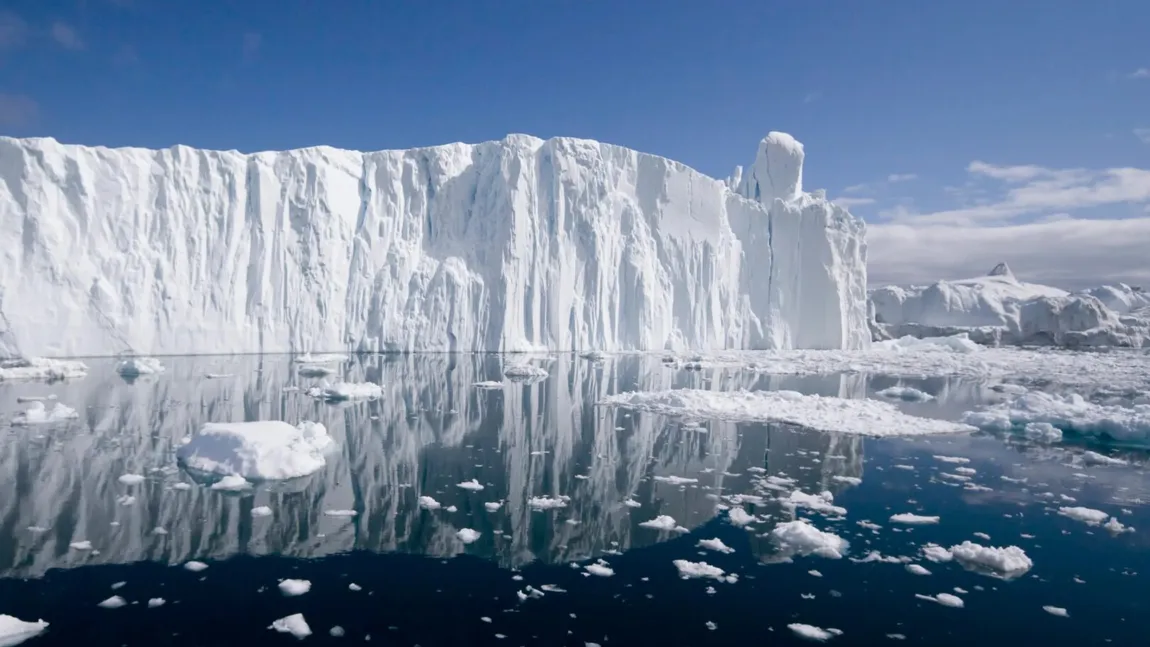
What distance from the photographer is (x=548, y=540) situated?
230 inches

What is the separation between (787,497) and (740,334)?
2634 cm

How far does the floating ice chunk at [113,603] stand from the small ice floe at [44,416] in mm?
7714

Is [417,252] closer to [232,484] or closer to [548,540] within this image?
[232,484]

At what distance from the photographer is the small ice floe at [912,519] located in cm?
639

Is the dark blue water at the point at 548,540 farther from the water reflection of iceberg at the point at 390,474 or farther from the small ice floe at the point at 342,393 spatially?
the small ice floe at the point at 342,393

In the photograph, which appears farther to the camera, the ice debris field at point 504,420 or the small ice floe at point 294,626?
the ice debris field at point 504,420

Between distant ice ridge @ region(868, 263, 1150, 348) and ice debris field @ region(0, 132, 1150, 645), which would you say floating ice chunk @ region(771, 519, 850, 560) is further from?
distant ice ridge @ region(868, 263, 1150, 348)

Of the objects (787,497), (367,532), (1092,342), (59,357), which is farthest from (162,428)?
(1092,342)

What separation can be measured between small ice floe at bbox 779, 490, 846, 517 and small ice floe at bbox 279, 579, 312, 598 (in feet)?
14.8

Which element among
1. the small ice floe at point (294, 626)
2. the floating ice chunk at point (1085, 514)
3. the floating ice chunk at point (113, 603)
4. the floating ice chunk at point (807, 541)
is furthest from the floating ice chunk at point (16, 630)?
the floating ice chunk at point (1085, 514)

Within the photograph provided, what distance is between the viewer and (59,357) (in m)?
21.0

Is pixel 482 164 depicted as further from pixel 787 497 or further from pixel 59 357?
pixel 787 497

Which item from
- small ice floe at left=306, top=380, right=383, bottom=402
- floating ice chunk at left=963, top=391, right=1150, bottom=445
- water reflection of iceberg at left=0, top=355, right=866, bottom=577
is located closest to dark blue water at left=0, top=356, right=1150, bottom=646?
water reflection of iceberg at left=0, top=355, right=866, bottom=577

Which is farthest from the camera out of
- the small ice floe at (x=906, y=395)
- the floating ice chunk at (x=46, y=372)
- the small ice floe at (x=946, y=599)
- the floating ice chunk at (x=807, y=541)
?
the floating ice chunk at (x=46, y=372)
